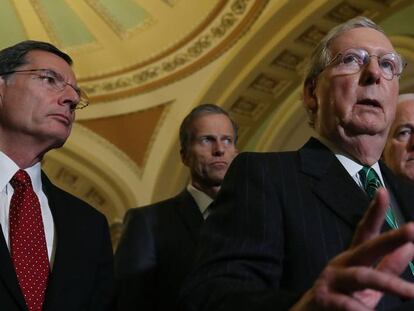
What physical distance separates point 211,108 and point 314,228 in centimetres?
180

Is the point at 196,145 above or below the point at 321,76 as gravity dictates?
below

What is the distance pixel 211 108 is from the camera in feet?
10.7

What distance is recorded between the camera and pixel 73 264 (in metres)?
2.17

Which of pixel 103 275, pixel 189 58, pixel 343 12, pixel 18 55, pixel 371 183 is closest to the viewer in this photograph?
pixel 371 183

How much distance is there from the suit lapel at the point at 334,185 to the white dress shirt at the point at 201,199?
115 cm

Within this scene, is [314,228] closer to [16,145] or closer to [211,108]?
[16,145]

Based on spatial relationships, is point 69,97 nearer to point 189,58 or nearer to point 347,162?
point 347,162

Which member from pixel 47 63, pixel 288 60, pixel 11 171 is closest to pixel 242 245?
pixel 11 171

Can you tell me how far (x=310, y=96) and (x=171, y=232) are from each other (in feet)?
3.33

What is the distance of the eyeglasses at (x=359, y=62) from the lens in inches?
70.7

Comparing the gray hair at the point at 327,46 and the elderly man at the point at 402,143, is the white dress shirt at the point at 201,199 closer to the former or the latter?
the elderly man at the point at 402,143

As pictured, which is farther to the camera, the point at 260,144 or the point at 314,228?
the point at 260,144

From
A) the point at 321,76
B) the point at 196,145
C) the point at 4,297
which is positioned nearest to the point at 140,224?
the point at 196,145

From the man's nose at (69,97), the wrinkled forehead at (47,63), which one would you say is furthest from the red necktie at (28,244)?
the wrinkled forehead at (47,63)
